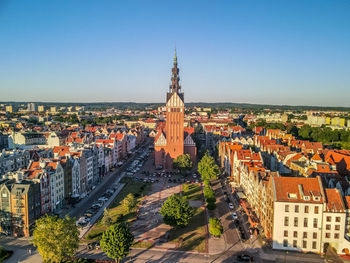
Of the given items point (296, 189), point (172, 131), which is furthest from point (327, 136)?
point (296, 189)

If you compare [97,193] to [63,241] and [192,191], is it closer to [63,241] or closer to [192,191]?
[192,191]

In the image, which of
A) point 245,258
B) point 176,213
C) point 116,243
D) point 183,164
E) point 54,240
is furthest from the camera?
point 183,164

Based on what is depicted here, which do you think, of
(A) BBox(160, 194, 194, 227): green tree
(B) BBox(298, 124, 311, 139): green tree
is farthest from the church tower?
(B) BBox(298, 124, 311, 139): green tree

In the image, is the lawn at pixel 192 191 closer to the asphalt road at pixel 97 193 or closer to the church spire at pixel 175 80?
the asphalt road at pixel 97 193

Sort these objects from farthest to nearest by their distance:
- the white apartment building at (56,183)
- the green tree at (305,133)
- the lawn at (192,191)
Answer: the green tree at (305,133) < the lawn at (192,191) < the white apartment building at (56,183)

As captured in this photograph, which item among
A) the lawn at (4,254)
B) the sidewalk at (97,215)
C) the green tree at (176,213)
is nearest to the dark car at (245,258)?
the green tree at (176,213)

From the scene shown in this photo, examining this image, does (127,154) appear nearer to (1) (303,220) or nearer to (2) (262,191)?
(2) (262,191)

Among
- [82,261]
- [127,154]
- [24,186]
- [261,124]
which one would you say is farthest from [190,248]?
[261,124]

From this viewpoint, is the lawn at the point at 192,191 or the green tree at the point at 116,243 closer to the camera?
the green tree at the point at 116,243
